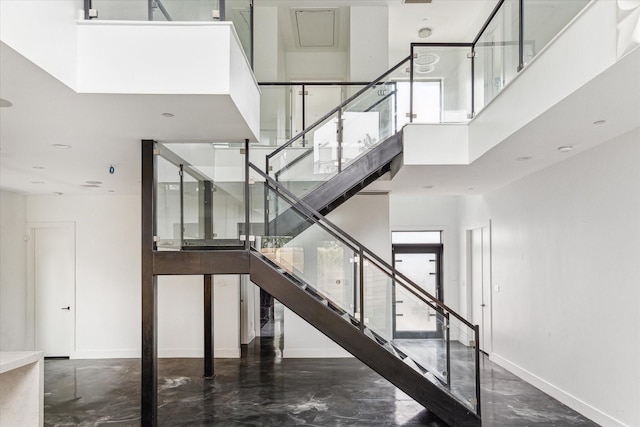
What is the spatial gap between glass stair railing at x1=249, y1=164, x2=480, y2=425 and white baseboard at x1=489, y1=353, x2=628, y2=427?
1.33 metres

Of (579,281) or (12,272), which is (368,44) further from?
(12,272)

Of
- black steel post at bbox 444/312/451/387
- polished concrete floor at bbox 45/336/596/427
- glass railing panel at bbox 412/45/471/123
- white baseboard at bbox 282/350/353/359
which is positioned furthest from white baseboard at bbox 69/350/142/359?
glass railing panel at bbox 412/45/471/123

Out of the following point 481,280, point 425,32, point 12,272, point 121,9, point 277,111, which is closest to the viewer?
point 121,9

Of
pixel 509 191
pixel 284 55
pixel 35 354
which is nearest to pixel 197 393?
pixel 35 354

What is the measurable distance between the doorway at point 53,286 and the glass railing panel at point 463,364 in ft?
22.4

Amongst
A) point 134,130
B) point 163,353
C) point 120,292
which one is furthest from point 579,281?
point 120,292

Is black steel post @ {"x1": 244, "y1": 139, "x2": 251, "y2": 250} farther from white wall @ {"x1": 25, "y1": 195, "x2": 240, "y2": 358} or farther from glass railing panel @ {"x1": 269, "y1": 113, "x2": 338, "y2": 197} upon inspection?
white wall @ {"x1": 25, "y1": 195, "x2": 240, "y2": 358}

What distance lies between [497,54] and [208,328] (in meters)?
5.62

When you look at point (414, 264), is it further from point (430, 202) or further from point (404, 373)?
point (404, 373)

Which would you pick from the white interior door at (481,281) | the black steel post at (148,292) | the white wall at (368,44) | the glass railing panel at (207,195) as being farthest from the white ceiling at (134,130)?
the white wall at (368,44)

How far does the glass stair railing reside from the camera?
435 cm

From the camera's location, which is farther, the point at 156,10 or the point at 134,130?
the point at 134,130

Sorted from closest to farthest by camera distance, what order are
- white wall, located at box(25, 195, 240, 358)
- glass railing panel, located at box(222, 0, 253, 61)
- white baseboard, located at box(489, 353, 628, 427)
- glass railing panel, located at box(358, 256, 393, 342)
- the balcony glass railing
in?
the balcony glass railing < glass railing panel, located at box(222, 0, 253, 61) < white baseboard, located at box(489, 353, 628, 427) < glass railing panel, located at box(358, 256, 393, 342) < white wall, located at box(25, 195, 240, 358)

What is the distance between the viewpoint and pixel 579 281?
4730mm
